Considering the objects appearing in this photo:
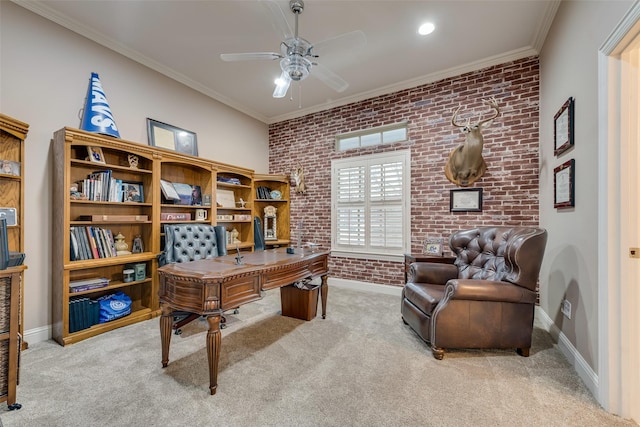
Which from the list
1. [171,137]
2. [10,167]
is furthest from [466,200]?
[10,167]

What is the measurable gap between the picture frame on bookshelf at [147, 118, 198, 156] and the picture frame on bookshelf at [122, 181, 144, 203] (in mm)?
601

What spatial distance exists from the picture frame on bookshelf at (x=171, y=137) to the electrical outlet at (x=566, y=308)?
15.4ft

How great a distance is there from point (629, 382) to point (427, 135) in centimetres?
313

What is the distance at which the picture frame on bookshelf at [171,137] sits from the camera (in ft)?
11.3

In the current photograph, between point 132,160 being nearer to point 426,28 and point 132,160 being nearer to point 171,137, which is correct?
point 171,137

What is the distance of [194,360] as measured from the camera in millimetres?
2133

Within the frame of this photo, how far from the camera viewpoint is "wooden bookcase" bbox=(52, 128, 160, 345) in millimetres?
2443

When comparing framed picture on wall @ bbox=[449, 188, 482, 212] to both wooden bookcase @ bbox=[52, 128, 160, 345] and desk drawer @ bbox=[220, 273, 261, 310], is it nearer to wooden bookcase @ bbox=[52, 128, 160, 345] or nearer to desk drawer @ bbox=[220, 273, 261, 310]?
desk drawer @ bbox=[220, 273, 261, 310]

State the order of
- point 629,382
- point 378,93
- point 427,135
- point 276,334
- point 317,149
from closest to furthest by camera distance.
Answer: point 629,382 → point 276,334 → point 427,135 → point 378,93 → point 317,149

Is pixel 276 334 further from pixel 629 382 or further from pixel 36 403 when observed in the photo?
pixel 629 382

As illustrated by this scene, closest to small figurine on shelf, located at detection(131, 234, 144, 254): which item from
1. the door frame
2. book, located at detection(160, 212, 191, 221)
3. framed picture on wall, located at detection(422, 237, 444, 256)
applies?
book, located at detection(160, 212, 191, 221)

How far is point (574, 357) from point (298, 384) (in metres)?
2.13

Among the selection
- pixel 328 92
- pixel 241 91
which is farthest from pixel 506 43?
pixel 241 91

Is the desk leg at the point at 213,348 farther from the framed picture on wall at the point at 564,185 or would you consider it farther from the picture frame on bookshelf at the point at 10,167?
the framed picture on wall at the point at 564,185
